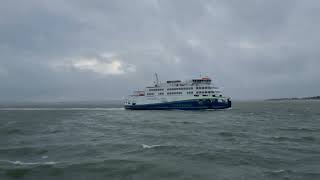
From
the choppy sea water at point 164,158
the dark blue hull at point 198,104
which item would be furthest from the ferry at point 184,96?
the choppy sea water at point 164,158

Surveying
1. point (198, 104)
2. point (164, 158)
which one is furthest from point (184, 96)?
point (164, 158)

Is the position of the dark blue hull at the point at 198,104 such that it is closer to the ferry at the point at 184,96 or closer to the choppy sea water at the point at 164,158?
the ferry at the point at 184,96

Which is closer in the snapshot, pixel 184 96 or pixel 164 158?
pixel 164 158

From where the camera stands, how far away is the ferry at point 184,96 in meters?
86.6

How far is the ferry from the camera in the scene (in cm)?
8656

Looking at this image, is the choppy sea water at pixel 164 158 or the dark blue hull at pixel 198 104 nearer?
the choppy sea water at pixel 164 158

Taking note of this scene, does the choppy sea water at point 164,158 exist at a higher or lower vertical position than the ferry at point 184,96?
lower

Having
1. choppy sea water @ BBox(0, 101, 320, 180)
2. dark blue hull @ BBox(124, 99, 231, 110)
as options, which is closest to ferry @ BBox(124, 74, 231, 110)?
dark blue hull @ BBox(124, 99, 231, 110)

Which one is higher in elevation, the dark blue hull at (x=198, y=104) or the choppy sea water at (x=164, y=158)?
the dark blue hull at (x=198, y=104)

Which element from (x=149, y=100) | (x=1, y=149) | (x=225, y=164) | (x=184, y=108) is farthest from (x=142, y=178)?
(x=149, y=100)

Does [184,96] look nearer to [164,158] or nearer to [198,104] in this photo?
[198,104]

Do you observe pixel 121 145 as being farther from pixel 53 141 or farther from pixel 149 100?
pixel 149 100

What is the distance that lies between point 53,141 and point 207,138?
1416cm

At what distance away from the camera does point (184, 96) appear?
8981 cm
